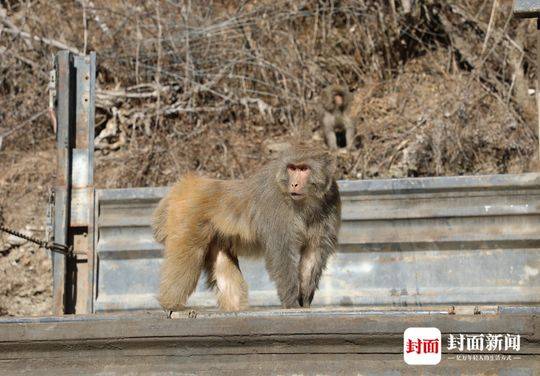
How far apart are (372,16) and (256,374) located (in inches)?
280

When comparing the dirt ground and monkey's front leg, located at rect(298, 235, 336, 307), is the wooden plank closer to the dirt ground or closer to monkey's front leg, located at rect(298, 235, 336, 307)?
monkey's front leg, located at rect(298, 235, 336, 307)

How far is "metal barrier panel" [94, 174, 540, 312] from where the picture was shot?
239 inches

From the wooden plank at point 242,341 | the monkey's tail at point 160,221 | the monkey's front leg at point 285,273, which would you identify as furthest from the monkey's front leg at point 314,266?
the wooden plank at point 242,341

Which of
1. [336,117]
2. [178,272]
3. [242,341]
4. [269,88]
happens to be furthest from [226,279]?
[269,88]

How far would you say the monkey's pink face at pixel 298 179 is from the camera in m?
5.77

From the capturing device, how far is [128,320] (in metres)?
4.29

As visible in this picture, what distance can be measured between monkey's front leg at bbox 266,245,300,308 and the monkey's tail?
832 mm

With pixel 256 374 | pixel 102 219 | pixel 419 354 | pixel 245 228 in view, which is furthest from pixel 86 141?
pixel 419 354

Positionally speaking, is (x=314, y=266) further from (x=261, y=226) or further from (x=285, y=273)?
(x=261, y=226)

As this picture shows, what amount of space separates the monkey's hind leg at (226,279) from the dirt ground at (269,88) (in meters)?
3.14

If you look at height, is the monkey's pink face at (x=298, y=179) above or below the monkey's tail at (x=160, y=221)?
above

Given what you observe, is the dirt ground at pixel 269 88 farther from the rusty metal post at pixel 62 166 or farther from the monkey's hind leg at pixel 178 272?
the monkey's hind leg at pixel 178 272

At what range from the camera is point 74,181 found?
Answer: 21.9 feet

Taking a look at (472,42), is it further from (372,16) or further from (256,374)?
(256,374)
